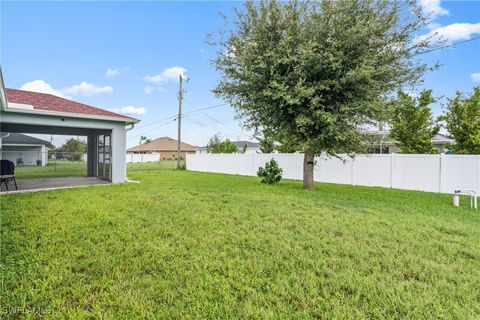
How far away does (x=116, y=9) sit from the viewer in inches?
366

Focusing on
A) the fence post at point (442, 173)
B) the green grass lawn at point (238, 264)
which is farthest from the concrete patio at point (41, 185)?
the fence post at point (442, 173)

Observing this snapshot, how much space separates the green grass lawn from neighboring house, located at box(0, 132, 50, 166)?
326 inches

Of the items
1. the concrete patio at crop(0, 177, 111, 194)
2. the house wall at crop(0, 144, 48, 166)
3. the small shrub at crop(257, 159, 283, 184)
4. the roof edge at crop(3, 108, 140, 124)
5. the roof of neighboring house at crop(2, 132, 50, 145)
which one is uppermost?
the roof edge at crop(3, 108, 140, 124)

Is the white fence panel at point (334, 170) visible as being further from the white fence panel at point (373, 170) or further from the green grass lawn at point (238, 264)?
the green grass lawn at point (238, 264)

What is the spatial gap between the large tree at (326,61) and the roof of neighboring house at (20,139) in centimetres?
1091

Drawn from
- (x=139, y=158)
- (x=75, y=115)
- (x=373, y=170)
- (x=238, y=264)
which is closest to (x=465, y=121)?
(x=373, y=170)

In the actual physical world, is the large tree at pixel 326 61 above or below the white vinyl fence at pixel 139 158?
above

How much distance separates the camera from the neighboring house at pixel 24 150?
470 inches

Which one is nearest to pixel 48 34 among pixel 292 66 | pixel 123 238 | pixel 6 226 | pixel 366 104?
pixel 6 226

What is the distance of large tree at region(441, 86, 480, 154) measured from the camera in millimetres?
11203

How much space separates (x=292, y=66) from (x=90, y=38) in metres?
8.36

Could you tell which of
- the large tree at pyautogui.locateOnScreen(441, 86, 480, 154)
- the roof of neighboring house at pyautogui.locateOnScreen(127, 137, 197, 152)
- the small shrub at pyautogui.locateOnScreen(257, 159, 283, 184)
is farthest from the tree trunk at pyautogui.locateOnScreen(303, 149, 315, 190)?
the roof of neighboring house at pyautogui.locateOnScreen(127, 137, 197, 152)

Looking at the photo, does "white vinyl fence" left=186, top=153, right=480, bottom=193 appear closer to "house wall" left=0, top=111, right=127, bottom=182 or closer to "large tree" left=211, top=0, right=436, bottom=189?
"large tree" left=211, top=0, right=436, bottom=189

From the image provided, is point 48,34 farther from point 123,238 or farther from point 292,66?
point 123,238
